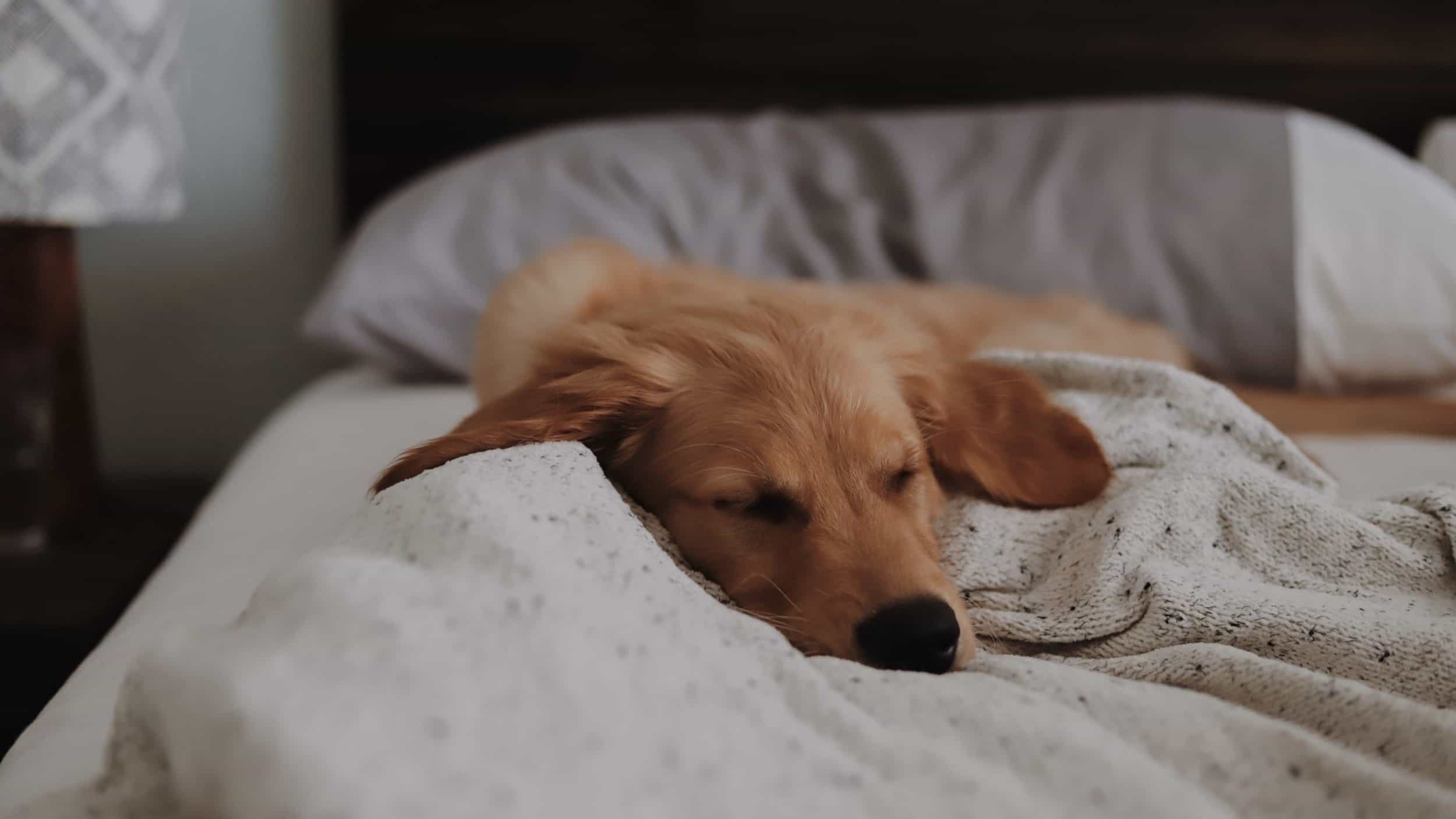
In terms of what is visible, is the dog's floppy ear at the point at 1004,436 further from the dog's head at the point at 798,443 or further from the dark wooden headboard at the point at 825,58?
the dark wooden headboard at the point at 825,58

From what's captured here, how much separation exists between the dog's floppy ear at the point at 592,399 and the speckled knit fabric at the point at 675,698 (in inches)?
5.8

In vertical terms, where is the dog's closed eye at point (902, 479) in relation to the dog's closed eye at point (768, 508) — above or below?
above

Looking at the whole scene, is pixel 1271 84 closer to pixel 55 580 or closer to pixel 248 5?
pixel 248 5

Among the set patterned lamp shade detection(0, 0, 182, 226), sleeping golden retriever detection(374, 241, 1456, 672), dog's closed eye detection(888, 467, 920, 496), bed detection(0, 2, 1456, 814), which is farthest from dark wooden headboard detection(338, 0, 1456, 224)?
dog's closed eye detection(888, 467, 920, 496)

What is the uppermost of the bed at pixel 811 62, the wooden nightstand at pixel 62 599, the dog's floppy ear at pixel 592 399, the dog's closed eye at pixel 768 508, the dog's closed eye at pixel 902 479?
the bed at pixel 811 62

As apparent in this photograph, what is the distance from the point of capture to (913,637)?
0.91 m

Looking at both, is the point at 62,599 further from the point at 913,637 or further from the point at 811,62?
the point at 811,62

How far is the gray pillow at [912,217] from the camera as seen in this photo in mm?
2053

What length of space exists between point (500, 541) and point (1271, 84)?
2583 mm

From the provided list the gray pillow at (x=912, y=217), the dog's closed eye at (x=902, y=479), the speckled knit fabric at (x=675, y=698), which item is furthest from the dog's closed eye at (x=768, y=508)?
the gray pillow at (x=912, y=217)

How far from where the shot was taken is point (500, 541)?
73 cm

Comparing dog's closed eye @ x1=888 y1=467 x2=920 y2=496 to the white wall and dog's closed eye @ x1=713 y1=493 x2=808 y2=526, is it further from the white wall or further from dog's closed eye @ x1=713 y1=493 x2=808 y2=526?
the white wall

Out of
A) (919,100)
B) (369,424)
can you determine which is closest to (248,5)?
(369,424)

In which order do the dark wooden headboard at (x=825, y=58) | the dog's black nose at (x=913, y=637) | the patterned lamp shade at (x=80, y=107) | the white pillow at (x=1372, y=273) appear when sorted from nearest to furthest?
the dog's black nose at (x=913, y=637), the patterned lamp shade at (x=80, y=107), the white pillow at (x=1372, y=273), the dark wooden headboard at (x=825, y=58)
